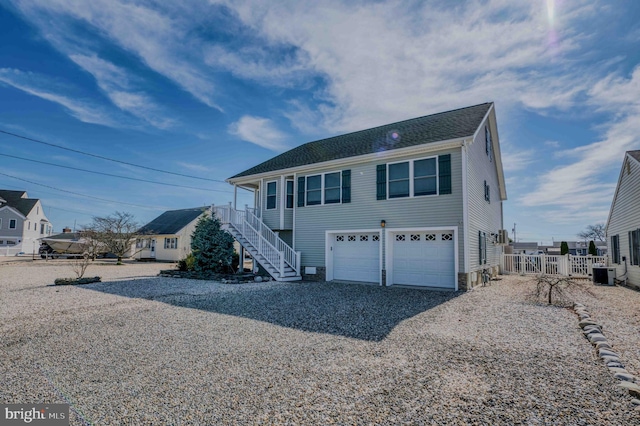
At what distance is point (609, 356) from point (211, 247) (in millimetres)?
13609

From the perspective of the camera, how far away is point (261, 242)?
1328 cm

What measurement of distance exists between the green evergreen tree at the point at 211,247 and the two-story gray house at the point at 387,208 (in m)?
0.68

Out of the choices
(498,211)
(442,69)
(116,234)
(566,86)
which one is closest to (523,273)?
(498,211)

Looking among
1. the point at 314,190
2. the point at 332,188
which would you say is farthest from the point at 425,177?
the point at 314,190

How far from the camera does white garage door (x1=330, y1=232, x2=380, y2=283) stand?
11836 millimetres

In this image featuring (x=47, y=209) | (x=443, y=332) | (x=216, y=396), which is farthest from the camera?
(x=47, y=209)

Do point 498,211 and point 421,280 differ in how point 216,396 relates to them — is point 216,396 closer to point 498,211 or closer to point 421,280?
point 421,280

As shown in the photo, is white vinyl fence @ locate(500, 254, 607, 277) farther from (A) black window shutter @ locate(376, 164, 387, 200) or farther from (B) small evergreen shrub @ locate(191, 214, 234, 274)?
(B) small evergreen shrub @ locate(191, 214, 234, 274)

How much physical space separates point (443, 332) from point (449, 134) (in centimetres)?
715

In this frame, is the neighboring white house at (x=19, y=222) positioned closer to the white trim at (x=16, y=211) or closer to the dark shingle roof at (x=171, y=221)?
the white trim at (x=16, y=211)

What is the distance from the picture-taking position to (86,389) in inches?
126

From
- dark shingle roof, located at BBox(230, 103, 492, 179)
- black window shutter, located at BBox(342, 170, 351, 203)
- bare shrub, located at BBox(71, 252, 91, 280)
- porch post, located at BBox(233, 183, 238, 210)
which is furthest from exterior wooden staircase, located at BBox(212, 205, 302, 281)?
bare shrub, located at BBox(71, 252, 91, 280)

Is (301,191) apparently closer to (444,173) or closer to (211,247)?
(211,247)

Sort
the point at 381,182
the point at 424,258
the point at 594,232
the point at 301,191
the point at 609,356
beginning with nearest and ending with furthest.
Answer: the point at 609,356
the point at 424,258
the point at 381,182
the point at 301,191
the point at 594,232
